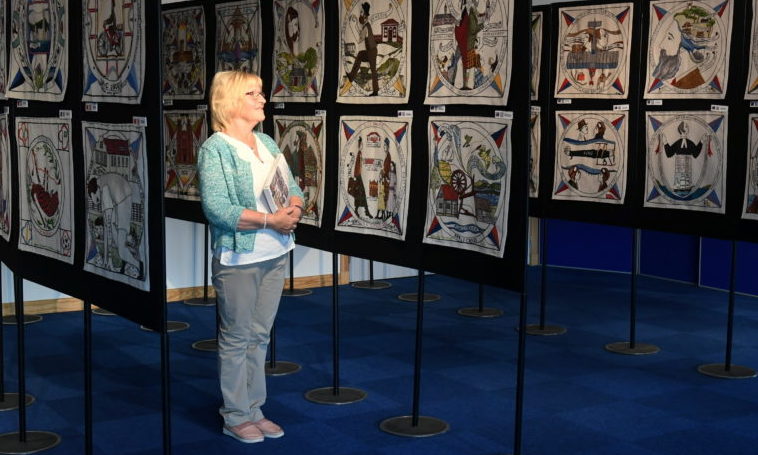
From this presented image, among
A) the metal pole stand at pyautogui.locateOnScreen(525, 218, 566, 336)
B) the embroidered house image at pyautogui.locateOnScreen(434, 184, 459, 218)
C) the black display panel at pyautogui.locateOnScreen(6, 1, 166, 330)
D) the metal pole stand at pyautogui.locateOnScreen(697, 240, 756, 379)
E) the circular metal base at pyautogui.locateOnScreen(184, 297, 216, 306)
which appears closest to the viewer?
the black display panel at pyautogui.locateOnScreen(6, 1, 166, 330)

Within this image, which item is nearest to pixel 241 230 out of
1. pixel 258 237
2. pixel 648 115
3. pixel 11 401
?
pixel 258 237

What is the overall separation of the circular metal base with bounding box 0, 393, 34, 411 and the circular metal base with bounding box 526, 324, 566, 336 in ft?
10.9

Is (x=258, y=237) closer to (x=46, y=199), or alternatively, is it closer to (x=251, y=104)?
(x=251, y=104)

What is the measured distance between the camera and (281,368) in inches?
229

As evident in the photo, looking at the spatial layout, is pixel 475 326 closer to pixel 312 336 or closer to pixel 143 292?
pixel 312 336

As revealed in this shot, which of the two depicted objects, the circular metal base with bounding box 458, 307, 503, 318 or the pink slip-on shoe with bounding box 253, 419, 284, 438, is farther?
the circular metal base with bounding box 458, 307, 503, 318

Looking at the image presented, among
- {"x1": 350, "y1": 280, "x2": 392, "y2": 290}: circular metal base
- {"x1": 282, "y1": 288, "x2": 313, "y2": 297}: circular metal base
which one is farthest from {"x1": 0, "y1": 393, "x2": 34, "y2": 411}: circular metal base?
{"x1": 350, "y1": 280, "x2": 392, "y2": 290}: circular metal base

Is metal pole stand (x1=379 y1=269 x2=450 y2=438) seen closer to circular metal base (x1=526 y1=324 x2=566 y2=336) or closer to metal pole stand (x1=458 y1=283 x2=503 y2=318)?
circular metal base (x1=526 y1=324 x2=566 y2=336)

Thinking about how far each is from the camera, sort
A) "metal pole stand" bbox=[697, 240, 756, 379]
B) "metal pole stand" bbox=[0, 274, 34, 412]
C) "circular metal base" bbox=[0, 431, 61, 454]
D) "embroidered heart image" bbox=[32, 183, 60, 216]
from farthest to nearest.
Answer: "metal pole stand" bbox=[697, 240, 756, 379] → "metal pole stand" bbox=[0, 274, 34, 412] → "circular metal base" bbox=[0, 431, 61, 454] → "embroidered heart image" bbox=[32, 183, 60, 216]

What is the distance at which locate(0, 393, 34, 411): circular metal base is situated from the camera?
5004 millimetres

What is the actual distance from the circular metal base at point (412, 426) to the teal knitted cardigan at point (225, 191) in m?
1.17

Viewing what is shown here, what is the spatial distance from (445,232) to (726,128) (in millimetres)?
2207

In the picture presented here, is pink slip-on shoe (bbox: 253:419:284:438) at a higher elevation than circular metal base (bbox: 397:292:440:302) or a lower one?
higher

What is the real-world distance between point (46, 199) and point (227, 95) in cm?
95
